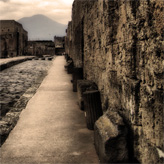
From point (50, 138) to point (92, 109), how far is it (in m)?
0.77

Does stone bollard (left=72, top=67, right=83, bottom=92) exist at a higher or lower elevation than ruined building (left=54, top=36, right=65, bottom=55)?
lower

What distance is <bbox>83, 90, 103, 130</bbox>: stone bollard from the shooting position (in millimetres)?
3455

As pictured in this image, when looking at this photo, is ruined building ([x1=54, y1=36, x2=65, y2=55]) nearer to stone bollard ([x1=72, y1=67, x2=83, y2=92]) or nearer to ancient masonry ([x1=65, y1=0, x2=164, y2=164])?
stone bollard ([x1=72, y1=67, x2=83, y2=92])

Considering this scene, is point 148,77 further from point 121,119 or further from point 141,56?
point 121,119

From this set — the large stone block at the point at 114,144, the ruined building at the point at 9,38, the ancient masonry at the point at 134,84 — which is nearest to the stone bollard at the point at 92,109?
the ancient masonry at the point at 134,84

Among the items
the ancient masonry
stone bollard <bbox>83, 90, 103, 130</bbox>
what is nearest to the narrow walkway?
stone bollard <bbox>83, 90, 103, 130</bbox>

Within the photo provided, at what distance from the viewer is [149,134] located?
6.44 feet

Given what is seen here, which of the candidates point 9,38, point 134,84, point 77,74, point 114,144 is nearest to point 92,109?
point 114,144

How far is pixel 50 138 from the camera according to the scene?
3.11 m

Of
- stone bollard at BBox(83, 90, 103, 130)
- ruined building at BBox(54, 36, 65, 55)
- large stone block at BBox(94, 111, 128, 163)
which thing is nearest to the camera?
large stone block at BBox(94, 111, 128, 163)

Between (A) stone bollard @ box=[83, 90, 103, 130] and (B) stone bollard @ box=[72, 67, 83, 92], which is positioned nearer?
(A) stone bollard @ box=[83, 90, 103, 130]

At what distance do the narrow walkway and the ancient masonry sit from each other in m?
0.39

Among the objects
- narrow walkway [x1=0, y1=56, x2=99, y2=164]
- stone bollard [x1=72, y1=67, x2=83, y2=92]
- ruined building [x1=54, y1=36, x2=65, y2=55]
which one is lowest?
narrow walkway [x1=0, y1=56, x2=99, y2=164]

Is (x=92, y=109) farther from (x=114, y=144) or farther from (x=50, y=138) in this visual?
(x=114, y=144)
